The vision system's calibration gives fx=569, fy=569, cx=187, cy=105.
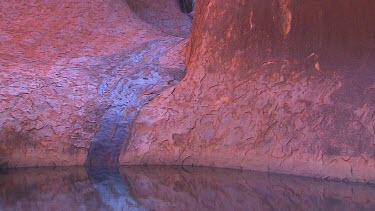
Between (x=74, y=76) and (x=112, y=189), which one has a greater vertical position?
(x=74, y=76)

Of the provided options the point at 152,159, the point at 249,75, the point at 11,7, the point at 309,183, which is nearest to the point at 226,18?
the point at 249,75

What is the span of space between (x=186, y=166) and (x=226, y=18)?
5.79 feet

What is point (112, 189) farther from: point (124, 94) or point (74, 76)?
point (74, 76)

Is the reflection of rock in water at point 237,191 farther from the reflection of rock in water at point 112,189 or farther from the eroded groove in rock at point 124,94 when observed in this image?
the eroded groove in rock at point 124,94

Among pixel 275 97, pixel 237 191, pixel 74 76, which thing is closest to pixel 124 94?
pixel 74 76

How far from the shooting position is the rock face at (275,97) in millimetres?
5488

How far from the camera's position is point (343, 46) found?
573cm

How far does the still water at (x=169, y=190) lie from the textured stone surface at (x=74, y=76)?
304 mm

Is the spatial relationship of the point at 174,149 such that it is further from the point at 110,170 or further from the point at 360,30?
the point at 360,30

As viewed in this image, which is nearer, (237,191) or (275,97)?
(237,191)

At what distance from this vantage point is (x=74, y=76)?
6.86 metres

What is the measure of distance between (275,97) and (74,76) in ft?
8.14

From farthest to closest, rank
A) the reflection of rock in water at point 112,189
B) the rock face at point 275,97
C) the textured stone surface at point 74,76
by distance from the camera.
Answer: the textured stone surface at point 74,76 < the rock face at point 275,97 < the reflection of rock in water at point 112,189

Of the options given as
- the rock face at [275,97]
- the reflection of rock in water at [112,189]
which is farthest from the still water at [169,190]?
the rock face at [275,97]
